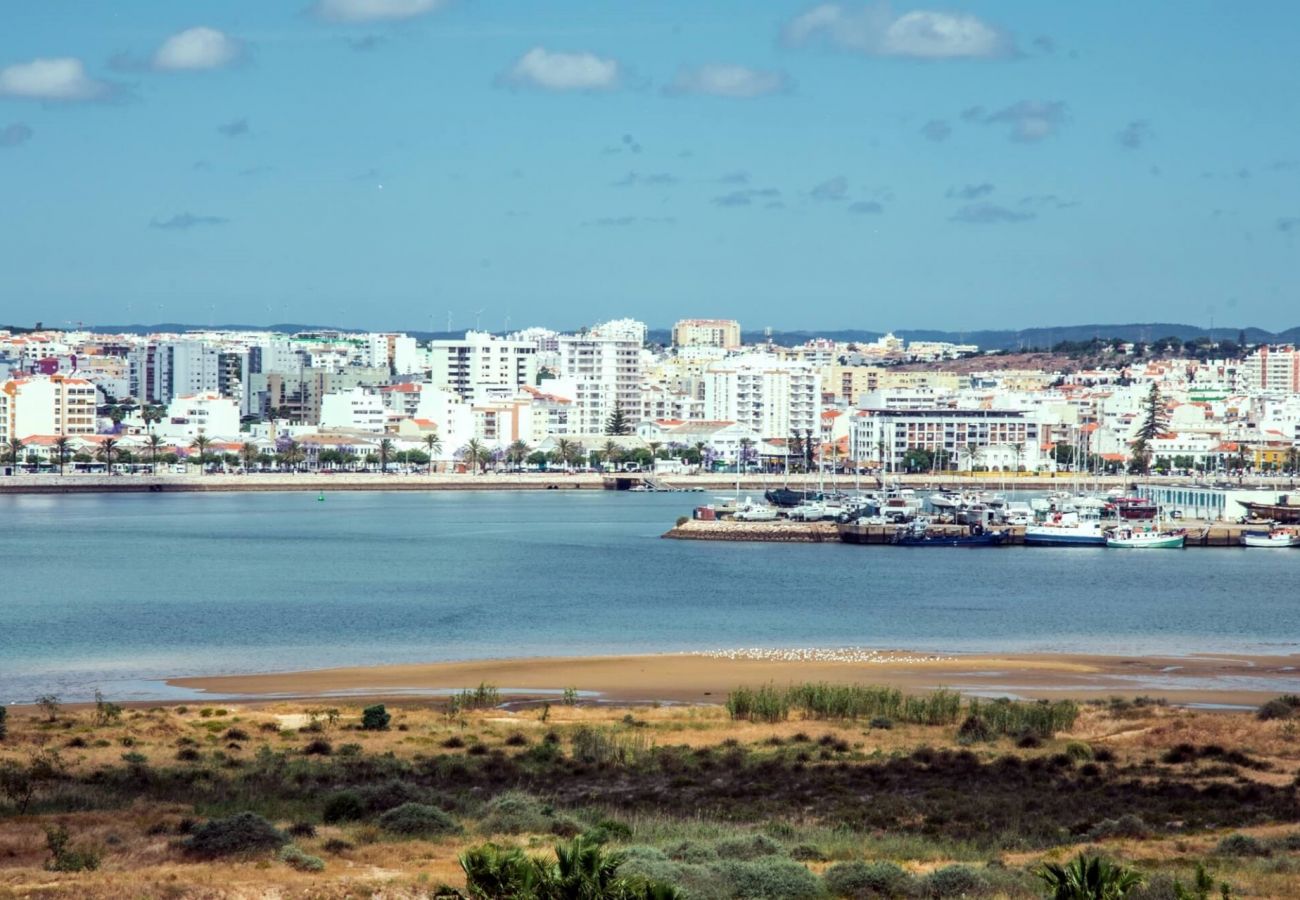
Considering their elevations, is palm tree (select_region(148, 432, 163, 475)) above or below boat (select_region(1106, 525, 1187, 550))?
above

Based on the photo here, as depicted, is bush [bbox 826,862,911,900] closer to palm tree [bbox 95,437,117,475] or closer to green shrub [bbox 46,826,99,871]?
green shrub [bbox 46,826,99,871]

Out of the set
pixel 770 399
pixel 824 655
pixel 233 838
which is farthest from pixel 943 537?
pixel 770 399

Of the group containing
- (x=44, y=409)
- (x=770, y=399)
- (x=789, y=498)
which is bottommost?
(x=789, y=498)

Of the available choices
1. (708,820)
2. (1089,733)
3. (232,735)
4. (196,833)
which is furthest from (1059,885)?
(232,735)

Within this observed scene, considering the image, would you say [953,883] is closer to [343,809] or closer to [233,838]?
[233,838]

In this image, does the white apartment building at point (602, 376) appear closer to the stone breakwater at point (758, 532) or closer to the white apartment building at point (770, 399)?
the white apartment building at point (770, 399)

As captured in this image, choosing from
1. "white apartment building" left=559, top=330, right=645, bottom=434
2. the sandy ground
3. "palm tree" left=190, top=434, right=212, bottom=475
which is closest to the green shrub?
the sandy ground
